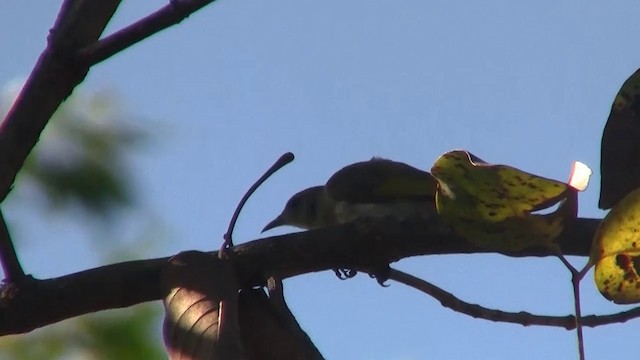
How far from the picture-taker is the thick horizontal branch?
1.22 meters

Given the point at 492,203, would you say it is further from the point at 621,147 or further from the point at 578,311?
the point at 621,147

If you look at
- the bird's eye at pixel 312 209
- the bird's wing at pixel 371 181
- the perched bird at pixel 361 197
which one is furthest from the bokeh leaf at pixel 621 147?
the bird's eye at pixel 312 209

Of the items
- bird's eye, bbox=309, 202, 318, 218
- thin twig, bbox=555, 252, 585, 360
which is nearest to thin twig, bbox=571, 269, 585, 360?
→ thin twig, bbox=555, 252, 585, 360

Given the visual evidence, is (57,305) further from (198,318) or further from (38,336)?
(38,336)

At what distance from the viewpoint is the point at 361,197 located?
13.3ft

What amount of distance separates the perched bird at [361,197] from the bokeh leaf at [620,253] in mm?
2365

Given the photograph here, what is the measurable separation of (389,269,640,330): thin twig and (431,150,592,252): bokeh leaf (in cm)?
20

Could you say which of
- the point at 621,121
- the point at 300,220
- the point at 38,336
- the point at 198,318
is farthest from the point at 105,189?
the point at 300,220

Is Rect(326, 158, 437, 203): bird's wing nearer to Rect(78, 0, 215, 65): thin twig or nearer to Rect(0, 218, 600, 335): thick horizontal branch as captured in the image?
Rect(0, 218, 600, 335): thick horizontal branch

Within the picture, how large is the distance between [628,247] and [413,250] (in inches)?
16.5

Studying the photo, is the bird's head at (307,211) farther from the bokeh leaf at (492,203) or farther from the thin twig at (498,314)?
the bokeh leaf at (492,203)

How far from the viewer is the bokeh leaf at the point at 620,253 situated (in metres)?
0.88

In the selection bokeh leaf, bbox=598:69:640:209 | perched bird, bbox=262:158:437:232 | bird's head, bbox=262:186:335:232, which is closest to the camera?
bokeh leaf, bbox=598:69:640:209

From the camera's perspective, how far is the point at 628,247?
0.88 metres
